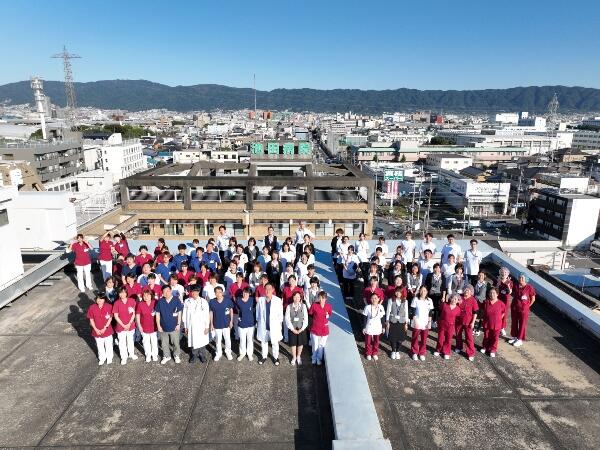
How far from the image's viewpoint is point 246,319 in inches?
251

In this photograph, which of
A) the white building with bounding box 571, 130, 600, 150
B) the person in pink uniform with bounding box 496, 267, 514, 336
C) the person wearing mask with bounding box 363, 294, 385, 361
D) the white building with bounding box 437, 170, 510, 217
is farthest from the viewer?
the white building with bounding box 571, 130, 600, 150

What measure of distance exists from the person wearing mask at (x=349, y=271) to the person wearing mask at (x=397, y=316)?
207cm

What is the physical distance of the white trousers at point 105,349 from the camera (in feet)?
20.8

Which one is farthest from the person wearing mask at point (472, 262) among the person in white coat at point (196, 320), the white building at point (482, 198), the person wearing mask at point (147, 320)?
the white building at point (482, 198)

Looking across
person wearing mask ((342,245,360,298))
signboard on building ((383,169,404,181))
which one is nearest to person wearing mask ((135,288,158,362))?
person wearing mask ((342,245,360,298))

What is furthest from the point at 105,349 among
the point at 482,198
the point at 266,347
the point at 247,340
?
the point at 482,198

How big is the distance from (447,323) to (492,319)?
0.77 meters

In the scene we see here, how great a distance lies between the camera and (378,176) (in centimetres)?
8831

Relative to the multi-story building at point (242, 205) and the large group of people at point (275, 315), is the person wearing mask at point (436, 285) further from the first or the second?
the multi-story building at point (242, 205)

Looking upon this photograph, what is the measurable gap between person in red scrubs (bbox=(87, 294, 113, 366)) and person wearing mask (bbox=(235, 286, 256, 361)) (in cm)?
205

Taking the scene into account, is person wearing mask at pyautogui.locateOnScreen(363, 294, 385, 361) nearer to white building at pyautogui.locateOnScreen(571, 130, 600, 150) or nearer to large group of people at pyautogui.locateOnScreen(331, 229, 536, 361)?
large group of people at pyautogui.locateOnScreen(331, 229, 536, 361)

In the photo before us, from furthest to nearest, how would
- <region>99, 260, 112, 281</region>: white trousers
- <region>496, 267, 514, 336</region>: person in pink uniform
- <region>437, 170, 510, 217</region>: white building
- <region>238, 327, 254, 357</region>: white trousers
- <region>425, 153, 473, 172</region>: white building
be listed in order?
Result: <region>425, 153, 473, 172</region>: white building
<region>437, 170, 510, 217</region>: white building
<region>99, 260, 112, 281</region>: white trousers
<region>496, 267, 514, 336</region>: person in pink uniform
<region>238, 327, 254, 357</region>: white trousers

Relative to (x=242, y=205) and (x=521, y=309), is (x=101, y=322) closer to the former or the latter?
(x=521, y=309)

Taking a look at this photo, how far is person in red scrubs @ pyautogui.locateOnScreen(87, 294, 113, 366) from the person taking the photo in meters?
6.21
